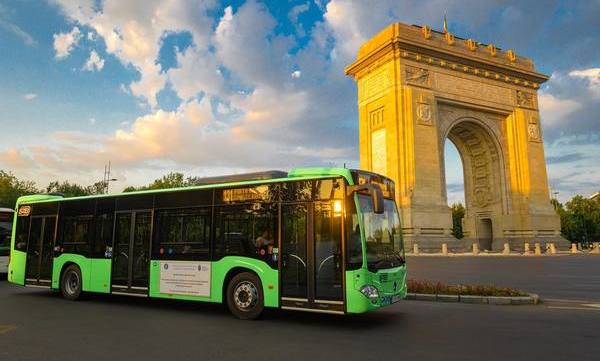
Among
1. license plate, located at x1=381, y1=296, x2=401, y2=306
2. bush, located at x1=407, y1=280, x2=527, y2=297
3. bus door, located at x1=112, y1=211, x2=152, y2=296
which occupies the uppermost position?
bus door, located at x1=112, y1=211, x2=152, y2=296

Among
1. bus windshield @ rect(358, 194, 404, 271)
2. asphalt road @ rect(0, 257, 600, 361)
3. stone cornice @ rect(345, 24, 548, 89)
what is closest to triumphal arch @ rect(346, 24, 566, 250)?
stone cornice @ rect(345, 24, 548, 89)

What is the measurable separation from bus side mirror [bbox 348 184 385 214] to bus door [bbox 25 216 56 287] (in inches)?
354

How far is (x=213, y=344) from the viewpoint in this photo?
253 inches

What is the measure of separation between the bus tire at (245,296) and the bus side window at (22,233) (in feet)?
25.4

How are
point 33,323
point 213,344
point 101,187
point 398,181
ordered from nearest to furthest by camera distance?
point 213,344, point 33,323, point 398,181, point 101,187

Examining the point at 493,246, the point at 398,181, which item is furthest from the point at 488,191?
the point at 398,181

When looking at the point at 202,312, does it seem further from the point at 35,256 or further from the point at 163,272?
the point at 35,256

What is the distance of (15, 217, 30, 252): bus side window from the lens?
1273 centimetres

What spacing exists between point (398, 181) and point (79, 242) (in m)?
30.0

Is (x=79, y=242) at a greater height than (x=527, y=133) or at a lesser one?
lesser

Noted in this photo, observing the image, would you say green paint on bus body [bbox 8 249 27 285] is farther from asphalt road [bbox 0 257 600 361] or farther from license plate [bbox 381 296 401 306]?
license plate [bbox 381 296 401 306]

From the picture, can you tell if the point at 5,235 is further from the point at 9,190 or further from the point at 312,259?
the point at 9,190

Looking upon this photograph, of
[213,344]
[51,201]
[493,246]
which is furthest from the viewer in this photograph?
[493,246]

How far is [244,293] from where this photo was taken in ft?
28.0
